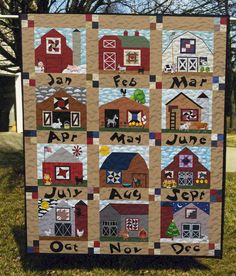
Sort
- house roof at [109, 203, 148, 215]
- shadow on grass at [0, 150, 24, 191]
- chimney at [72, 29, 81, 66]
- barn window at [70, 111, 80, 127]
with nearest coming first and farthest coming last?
chimney at [72, 29, 81, 66]
barn window at [70, 111, 80, 127]
house roof at [109, 203, 148, 215]
shadow on grass at [0, 150, 24, 191]

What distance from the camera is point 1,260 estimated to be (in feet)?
15.4

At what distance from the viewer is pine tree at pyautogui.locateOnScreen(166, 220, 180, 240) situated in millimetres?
4062

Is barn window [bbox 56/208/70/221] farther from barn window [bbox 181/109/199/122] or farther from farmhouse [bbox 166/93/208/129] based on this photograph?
barn window [bbox 181/109/199/122]

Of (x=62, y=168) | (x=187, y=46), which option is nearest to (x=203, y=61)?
(x=187, y=46)

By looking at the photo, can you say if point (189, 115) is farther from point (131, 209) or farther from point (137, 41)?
point (131, 209)

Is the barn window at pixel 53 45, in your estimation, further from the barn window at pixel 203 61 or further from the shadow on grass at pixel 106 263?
the shadow on grass at pixel 106 263

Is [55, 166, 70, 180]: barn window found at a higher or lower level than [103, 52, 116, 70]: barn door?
lower

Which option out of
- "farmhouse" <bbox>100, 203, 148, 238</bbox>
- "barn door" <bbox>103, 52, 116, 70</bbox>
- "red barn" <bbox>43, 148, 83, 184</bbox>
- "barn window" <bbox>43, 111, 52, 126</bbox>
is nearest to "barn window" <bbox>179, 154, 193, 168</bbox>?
"farmhouse" <bbox>100, 203, 148, 238</bbox>

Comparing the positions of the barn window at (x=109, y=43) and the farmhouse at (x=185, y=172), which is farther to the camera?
the farmhouse at (x=185, y=172)

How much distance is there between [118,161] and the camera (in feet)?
13.0

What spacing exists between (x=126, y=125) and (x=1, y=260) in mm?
2375

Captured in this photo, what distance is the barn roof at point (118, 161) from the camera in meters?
3.95

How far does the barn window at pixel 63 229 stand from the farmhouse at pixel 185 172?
44.1 inches

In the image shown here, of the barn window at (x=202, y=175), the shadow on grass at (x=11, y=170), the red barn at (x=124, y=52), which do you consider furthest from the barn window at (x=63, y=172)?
the shadow on grass at (x=11, y=170)
